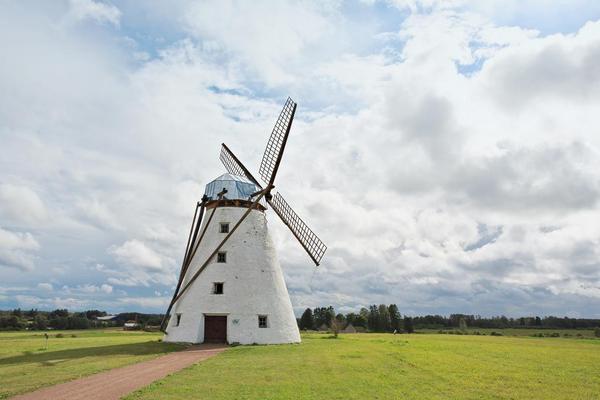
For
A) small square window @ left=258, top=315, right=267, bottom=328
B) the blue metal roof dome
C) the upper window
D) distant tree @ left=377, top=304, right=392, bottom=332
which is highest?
the blue metal roof dome

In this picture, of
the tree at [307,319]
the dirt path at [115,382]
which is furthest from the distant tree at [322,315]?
the dirt path at [115,382]

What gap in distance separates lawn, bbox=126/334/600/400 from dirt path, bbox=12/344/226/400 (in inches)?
31.1

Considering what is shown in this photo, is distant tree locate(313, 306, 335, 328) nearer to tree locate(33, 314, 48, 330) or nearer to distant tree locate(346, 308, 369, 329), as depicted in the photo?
distant tree locate(346, 308, 369, 329)

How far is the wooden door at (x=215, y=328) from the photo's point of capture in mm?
30109

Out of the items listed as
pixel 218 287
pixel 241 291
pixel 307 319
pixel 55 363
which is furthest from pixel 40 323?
pixel 55 363

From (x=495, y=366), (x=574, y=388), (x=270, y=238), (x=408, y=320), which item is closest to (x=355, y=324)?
(x=408, y=320)

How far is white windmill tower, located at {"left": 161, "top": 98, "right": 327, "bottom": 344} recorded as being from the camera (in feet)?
99.1

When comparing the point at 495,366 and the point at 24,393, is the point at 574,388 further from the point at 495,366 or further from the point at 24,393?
the point at 24,393

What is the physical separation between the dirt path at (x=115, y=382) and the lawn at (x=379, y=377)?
790 mm

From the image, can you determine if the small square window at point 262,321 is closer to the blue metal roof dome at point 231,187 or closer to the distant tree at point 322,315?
the blue metal roof dome at point 231,187

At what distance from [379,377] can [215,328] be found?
54.9 feet

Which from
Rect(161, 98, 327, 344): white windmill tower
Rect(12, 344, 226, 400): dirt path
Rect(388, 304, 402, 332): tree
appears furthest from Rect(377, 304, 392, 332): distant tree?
Rect(12, 344, 226, 400): dirt path

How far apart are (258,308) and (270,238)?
575 centimetres

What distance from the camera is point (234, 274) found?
103ft
